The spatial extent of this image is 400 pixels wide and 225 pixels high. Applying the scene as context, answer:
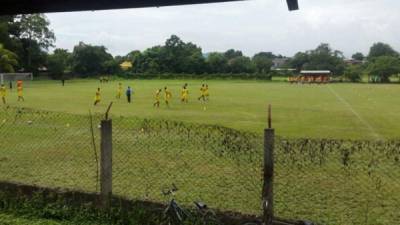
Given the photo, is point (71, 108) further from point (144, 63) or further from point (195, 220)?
point (144, 63)

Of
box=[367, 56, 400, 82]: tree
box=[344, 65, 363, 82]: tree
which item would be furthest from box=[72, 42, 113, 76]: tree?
box=[367, 56, 400, 82]: tree

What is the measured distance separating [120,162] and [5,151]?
131 inches

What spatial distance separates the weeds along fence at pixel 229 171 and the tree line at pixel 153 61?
246ft

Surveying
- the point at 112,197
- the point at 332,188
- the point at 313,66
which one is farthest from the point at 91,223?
the point at 313,66

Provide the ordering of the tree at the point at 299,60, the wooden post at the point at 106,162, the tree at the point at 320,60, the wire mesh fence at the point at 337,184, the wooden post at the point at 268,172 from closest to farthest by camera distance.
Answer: the wooden post at the point at 268,172 → the wooden post at the point at 106,162 → the wire mesh fence at the point at 337,184 → the tree at the point at 320,60 → the tree at the point at 299,60

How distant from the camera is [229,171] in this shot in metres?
9.48

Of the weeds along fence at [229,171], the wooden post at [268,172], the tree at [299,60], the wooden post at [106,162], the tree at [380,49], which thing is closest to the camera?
the wooden post at [268,172]

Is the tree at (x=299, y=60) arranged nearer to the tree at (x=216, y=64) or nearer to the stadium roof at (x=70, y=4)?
the tree at (x=216, y=64)

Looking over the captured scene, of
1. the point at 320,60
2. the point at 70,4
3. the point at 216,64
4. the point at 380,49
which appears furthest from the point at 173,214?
the point at 380,49

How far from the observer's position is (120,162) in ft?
33.6

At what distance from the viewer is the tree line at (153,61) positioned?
88.4 m

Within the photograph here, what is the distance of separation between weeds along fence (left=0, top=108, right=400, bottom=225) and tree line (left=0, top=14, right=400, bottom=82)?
74971mm

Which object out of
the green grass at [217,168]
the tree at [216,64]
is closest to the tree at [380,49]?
the tree at [216,64]

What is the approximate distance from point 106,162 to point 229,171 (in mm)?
4157
